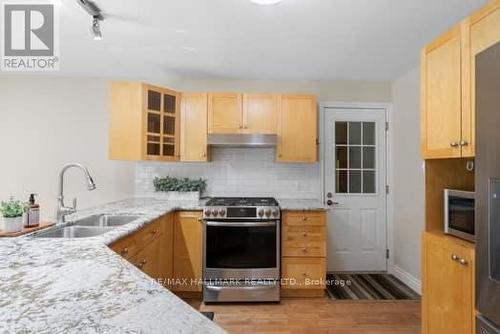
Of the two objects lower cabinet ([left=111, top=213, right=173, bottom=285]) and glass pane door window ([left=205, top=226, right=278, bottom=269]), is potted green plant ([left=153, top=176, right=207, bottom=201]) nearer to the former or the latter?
lower cabinet ([left=111, top=213, right=173, bottom=285])

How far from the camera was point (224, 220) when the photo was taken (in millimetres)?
2754

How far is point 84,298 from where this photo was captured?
2.56 feet

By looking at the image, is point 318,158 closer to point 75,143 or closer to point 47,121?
point 75,143

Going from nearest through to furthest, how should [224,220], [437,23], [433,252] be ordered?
1. [433,252]
2. [437,23]
3. [224,220]

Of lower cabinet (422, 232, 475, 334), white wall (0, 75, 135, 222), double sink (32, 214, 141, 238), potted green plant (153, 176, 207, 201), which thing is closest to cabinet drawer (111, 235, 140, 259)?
double sink (32, 214, 141, 238)

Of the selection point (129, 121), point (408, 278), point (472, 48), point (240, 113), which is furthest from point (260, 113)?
point (408, 278)

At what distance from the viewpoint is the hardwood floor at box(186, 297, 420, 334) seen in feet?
7.60

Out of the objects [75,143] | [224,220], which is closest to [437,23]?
[224,220]

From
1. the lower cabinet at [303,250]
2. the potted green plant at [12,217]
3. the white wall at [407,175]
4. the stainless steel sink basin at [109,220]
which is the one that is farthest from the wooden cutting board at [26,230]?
the white wall at [407,175]

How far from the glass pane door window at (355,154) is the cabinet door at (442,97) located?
5.57 ft

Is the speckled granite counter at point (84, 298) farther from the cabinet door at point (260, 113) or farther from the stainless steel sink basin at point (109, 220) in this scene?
the cabinet door at point (260, 113)

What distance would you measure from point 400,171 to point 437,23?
167cm

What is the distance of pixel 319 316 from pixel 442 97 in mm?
2013

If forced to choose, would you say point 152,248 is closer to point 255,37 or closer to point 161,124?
point 161,124
